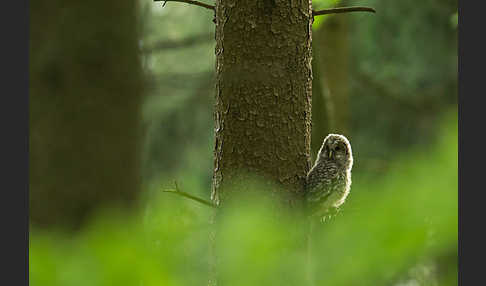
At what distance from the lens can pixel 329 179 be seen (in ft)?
9.72

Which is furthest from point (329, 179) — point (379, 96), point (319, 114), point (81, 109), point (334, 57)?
point (379, 96)

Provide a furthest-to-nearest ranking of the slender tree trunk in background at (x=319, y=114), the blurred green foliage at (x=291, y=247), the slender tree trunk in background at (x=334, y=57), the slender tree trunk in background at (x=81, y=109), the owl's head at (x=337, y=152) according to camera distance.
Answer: the slender tree trunk in background at (x=334, y=57), the slender tree trunk in background at (x=319, y=114), the slender tree trunk in background at (x=81, y=109), the owl's head at (x=337, y=152), the blurred green foliage at (x=291, y=247)

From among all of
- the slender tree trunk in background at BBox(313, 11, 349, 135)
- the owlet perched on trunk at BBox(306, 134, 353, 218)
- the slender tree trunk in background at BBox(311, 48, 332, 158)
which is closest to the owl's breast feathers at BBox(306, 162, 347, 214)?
the owlet perched on trunk at BBox(306, 134, 353, 218)

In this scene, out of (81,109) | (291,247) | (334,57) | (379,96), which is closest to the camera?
(291,247)

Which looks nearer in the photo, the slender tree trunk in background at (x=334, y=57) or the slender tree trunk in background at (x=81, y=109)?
the slender tree trunk in background at (x=81, y=109)

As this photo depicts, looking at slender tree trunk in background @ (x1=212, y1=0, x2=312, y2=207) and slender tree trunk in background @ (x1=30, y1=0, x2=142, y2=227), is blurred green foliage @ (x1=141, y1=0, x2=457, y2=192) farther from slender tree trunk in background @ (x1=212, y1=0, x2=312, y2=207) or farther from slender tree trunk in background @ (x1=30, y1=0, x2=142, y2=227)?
slender tree trunk in background @ (x1=212, y1=0, x2=312, y2=207)

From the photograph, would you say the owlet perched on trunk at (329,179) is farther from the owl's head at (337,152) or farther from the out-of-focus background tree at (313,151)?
the out-of-focus background tree at (313,151)

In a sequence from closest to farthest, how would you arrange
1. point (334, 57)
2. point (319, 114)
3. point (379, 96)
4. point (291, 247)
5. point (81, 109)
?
point (291, 247) → point (81, 109) → point (319, 114) → point (334, 57) → point (379, 96)

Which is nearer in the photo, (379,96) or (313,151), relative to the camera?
(313,151)

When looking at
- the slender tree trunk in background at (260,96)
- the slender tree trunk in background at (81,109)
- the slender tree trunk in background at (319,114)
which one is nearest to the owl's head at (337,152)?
the slender tree trunk in background at (260,96)

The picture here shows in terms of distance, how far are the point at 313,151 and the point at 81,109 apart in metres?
1.98

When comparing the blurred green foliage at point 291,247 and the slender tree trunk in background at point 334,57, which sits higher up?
the slender tree trunk in background at point 334,57

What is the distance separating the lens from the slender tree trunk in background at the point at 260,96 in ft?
9.02

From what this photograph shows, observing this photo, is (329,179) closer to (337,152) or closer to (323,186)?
(323,186)
